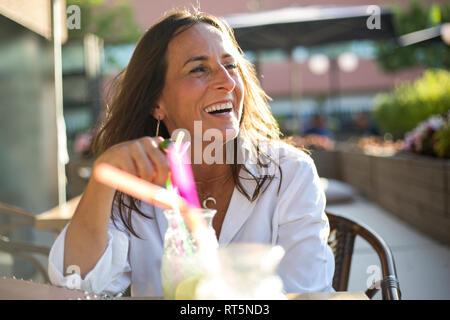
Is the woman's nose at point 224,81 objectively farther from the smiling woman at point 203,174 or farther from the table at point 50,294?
the table at point 50,294

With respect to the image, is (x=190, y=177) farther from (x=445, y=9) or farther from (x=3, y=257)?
(x=445, y=9)

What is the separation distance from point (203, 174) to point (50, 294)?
0.93 m

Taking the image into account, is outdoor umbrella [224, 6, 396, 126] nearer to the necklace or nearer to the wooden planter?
the wooden planter

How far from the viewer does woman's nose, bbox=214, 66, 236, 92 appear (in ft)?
5.29

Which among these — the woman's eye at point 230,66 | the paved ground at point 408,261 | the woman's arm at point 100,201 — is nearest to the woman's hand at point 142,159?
the woman's arm at point 100,201

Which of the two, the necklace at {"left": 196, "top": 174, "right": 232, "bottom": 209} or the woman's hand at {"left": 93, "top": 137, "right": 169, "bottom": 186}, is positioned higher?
the woman's hand at {"left": 93, "top": 137, "right": 169, "bottom": 186}

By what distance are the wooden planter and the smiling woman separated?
2193 millimetres

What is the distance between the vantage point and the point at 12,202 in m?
3.83

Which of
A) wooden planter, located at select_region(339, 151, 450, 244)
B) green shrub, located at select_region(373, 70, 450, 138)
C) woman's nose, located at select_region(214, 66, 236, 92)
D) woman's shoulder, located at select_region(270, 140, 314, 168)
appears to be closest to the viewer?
woman's nose, located at select_region(214, 66, 236, 92)

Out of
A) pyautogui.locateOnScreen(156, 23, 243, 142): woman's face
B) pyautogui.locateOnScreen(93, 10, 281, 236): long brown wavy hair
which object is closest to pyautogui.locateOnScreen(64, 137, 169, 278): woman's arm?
pyautogui.locateOnScreen(93, 10, 281, 236): long brown wavy hair

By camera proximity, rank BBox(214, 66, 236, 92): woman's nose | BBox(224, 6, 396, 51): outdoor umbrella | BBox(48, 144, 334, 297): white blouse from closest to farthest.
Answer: BBox(48, 144, 334, 297): white blouse, BBox(214, 66, 236, 92): woman's nose, BBox(224, 6, 396, 51): outdoor umbrella

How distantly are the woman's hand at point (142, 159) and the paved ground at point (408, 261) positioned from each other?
1.49m

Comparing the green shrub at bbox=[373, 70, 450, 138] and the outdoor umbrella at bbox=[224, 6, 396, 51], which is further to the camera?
the outdoor umbrella at bbox=[224, 6, 396, 51]

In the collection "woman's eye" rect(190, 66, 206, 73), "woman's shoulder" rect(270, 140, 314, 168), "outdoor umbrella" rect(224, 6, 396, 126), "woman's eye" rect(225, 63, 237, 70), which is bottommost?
"woman's shoulder" rect(270, 140, 314, 168)
